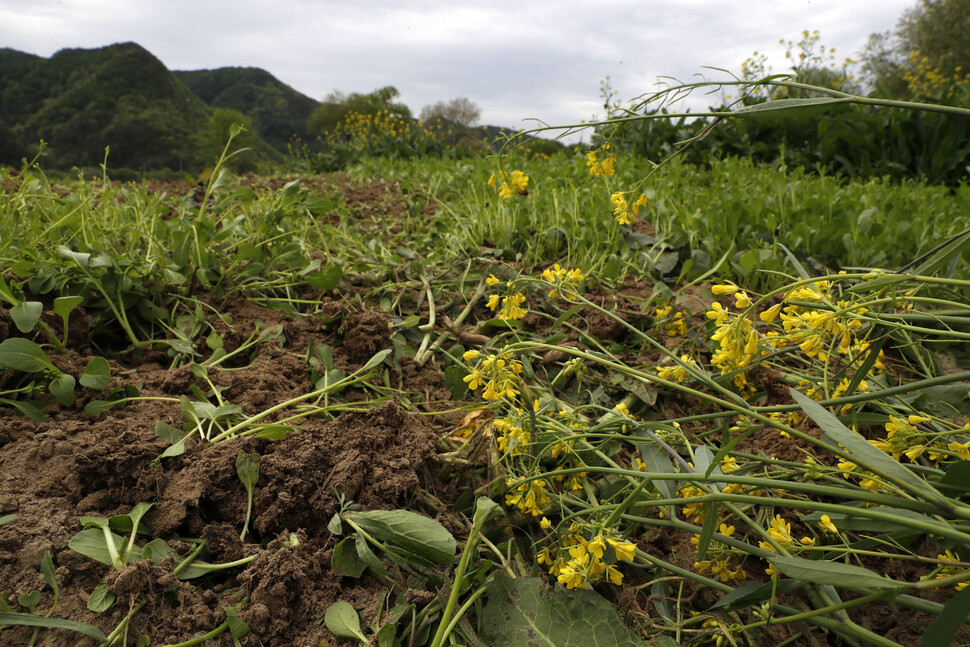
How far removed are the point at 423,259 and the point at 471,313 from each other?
1.81ft

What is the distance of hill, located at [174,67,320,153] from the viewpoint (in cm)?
5484

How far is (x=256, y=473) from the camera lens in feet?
3.65

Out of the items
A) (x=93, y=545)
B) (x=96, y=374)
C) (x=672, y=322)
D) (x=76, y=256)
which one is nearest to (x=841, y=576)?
(x=93, y=545)

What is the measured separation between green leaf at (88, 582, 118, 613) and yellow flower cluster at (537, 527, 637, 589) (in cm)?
79

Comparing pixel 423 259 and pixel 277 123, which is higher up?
pixel 277 123

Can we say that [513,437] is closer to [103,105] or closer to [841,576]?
[841,576]

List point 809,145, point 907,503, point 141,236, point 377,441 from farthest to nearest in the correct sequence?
point 809,145 < point 141,236 < point 377,441 < point 907,503

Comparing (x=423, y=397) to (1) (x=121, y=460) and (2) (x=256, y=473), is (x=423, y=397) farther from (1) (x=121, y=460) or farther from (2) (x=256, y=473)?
(1) (x=121, y=460)

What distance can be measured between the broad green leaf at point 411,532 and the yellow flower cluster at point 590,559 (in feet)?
0.72

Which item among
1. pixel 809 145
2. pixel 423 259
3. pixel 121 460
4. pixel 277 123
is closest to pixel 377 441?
pixel 121 460

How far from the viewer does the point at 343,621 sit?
898 mm

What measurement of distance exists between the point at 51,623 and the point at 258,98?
69.1 metres

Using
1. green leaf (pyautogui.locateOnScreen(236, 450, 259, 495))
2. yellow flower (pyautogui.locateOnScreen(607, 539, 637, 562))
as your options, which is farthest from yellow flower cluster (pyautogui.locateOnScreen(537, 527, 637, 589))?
green leaf (pyautogui.locateOnScreen(236, 450, 259, 495))

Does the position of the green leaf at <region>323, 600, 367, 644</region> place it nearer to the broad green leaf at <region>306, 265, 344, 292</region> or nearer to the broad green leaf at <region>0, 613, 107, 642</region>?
the broad green leaf at <region>0, 613, 107, 642</region>
